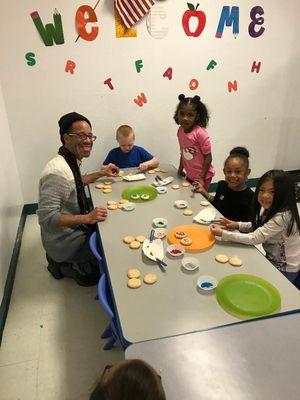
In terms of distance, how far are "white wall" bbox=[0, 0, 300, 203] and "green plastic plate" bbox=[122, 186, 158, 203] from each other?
1128mm

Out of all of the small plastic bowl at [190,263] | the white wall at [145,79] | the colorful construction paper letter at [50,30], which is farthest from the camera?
the white wall at [145,79]

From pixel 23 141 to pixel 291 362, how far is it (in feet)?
8.80

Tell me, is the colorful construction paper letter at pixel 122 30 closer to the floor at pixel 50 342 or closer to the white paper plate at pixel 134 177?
the white paper plate at pixel 134 177

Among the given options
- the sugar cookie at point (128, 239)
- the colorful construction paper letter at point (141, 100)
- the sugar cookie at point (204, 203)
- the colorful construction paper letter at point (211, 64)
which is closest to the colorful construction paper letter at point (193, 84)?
the colorful construction paper letter at point (211, 64)

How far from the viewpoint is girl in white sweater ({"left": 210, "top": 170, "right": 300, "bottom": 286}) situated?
4.88ft

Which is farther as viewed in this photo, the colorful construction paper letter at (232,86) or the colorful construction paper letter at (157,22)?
the colorful construction paper letter at (232,86)

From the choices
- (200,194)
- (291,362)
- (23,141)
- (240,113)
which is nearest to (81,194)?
(200,194)

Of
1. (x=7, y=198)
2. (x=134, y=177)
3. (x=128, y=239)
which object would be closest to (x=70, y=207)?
(x=134, y=177)

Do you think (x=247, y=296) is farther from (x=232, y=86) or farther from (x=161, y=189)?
(x=232, y=86)

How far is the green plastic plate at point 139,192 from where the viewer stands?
6.40 ft

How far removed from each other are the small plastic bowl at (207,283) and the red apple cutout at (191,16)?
234 centimetres

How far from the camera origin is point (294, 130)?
348 cm

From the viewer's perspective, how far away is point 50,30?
2.56 m

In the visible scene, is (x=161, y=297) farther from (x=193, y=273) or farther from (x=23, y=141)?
(x=23, y=141)
